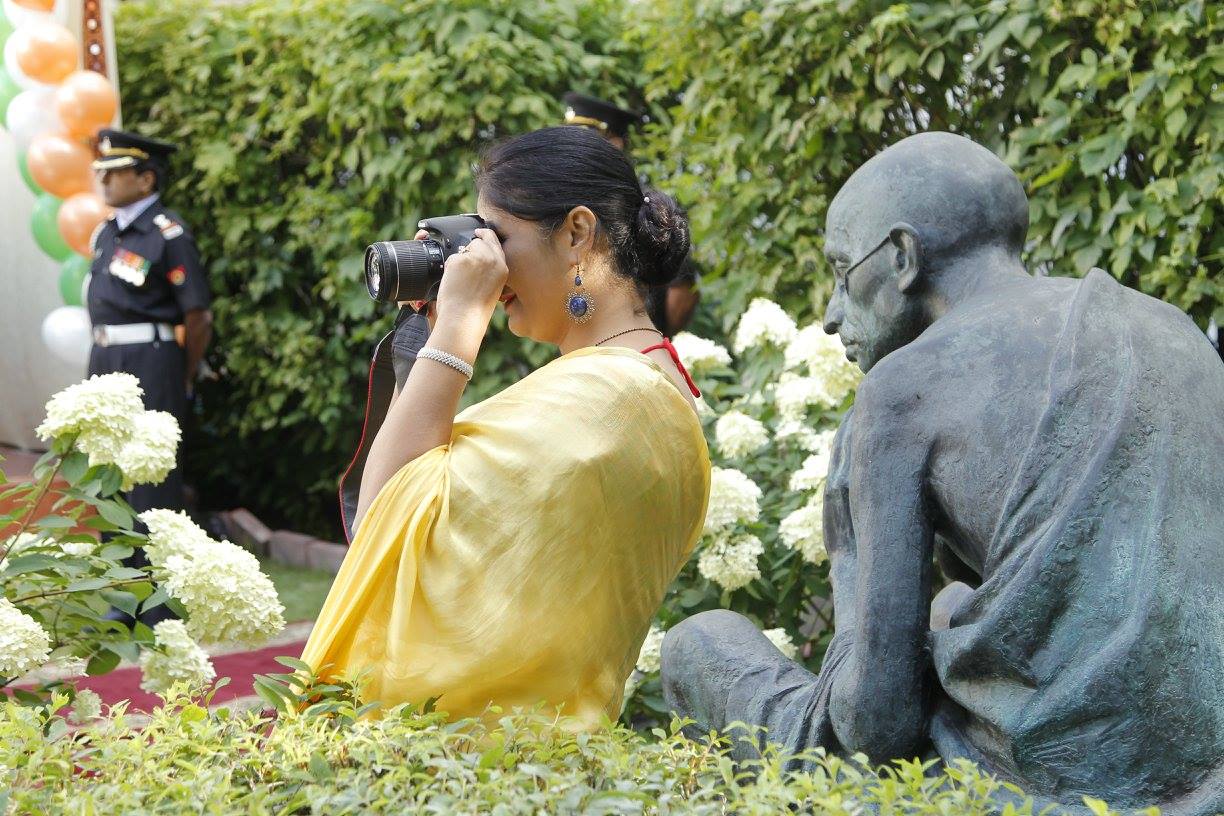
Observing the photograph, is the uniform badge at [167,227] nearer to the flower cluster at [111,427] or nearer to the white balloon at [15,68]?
the white balloon at [15,68]

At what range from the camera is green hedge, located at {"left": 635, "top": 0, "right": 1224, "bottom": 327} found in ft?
12.9

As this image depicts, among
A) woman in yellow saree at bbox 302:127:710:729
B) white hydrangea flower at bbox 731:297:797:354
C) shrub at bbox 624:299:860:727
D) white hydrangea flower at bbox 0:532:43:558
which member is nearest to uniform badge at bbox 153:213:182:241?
shrub at bbox 624:299:860:727

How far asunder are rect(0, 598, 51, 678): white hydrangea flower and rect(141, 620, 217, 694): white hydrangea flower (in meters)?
0.34

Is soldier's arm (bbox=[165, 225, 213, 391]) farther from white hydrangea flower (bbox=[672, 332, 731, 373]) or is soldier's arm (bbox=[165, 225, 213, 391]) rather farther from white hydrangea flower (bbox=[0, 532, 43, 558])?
white hydrangea flower (bbox=[0, 532, 43, 558])

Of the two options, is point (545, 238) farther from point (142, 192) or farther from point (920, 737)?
point (142, 192)

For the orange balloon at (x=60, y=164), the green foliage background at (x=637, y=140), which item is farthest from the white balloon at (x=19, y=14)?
the green foliage background at (x=637, y=140)

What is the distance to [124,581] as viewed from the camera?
9.21 ft

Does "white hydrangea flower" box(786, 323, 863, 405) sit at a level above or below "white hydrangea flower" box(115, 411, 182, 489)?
below

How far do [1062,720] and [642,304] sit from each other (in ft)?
3.72

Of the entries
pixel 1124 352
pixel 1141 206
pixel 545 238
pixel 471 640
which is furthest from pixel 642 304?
pixel 1141 206

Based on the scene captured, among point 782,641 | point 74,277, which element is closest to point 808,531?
point 782,641

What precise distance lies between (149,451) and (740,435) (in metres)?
1.67

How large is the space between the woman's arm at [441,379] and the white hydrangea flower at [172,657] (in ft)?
2.24

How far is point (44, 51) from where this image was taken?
749 cm
